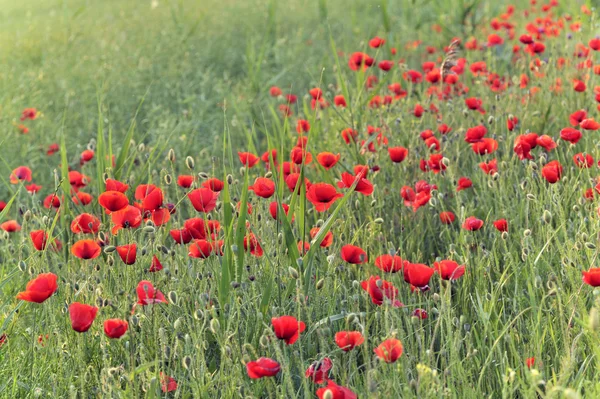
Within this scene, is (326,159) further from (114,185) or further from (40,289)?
(40,289)

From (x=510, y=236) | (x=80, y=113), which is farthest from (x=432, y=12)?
(x=510, y=236)

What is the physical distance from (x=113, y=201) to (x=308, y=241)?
0.69m

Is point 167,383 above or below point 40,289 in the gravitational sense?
below

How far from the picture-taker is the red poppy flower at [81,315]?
59.7 inches

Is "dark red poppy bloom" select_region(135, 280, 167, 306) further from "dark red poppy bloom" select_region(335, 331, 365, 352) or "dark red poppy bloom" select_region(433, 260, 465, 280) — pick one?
"dark red poppy bloom" select_region(433, 260, 465, 280)

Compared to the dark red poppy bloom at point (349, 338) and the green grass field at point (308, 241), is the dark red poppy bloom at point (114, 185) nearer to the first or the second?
the green grass field at point (308, 241)

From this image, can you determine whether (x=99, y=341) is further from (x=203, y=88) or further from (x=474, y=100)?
(x=203, y=88)

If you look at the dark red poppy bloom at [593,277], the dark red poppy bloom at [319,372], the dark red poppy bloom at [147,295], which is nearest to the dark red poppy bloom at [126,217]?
the dark red poppy bloom at [147,295]

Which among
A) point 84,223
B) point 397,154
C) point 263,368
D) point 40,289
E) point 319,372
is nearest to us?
point 263,368

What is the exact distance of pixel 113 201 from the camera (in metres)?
1.87

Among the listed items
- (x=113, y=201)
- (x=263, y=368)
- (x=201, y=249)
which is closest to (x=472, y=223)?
(x=201, y=249)

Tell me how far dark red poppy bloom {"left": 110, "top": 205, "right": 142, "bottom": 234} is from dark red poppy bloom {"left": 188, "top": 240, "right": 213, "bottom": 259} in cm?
19

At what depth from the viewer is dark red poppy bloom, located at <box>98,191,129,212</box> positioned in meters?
1.85

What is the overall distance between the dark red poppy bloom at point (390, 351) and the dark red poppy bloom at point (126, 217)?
0.84 m
